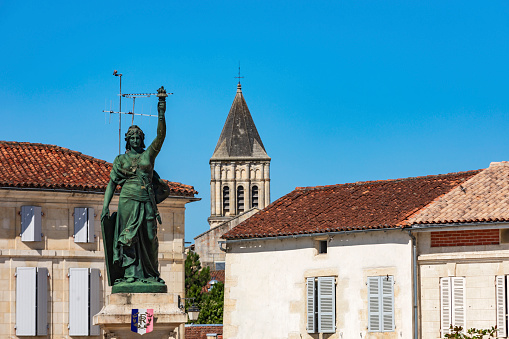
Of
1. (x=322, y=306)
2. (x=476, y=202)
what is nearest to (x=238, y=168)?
(x=322, y=306)

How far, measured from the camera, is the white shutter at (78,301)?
36.7 m

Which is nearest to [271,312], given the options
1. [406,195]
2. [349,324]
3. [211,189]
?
[349,324]

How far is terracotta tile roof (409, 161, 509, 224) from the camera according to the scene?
30.9m

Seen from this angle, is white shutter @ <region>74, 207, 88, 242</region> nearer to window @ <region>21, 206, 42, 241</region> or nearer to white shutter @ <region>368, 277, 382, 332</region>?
window @ <region>21, 206, 42, 241</region>

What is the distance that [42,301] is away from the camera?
36.5 meters

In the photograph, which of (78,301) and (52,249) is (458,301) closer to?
(78,301)

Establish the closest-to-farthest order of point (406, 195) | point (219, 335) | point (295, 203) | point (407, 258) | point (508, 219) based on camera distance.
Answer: point (508, 219) → point (407, 258) → point (406, 195) → point (295, 203) → point (219, 335)

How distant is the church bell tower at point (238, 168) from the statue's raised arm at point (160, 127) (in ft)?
393

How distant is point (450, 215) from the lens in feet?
104

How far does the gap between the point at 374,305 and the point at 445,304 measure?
2.20 meters

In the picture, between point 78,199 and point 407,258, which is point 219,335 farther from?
point 407,258

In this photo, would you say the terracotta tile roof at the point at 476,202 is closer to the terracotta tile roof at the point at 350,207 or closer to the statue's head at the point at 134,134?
the terracotta tile roof at the point at 350,207

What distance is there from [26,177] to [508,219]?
49.3 ft

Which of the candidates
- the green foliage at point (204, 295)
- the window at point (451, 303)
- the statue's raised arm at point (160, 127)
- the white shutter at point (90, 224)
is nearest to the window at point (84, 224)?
the white shutter at point (90, 224)
